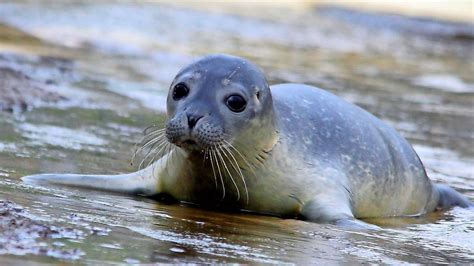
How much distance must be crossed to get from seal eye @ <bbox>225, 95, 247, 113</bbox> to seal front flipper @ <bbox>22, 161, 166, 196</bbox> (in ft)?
1.91

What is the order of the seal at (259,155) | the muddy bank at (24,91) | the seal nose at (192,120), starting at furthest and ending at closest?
the muddy bank at (24,91), the seal at (259,155), the seal nose at (192,120)

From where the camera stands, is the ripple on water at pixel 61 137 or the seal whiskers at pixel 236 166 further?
the ripple on water at pixel 61 137

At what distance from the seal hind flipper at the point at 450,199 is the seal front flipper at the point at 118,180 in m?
1.66

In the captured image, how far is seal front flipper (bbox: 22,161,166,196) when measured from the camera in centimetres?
515

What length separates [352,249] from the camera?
4.32 metres

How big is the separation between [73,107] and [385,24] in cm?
1484

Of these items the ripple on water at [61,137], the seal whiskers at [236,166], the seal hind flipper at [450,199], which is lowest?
the seal whiskers at [236,166]

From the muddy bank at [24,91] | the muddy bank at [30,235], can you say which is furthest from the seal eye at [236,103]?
the muddy bank at [24,91]

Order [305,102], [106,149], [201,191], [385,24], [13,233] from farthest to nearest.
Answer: [385,24], [106,149], [305,102], [201,191], [13,233]

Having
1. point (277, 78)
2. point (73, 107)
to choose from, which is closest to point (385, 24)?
point (277, 78)

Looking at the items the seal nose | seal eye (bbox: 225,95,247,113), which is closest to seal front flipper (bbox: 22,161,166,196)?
seal eye (bbox: 225,95,247,113)

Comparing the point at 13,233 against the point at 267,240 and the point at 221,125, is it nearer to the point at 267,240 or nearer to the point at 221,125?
the point at 267,240

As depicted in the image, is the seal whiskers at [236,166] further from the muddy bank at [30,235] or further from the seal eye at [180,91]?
the muddy bank at [30,235]

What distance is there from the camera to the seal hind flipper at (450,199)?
6176 mm
